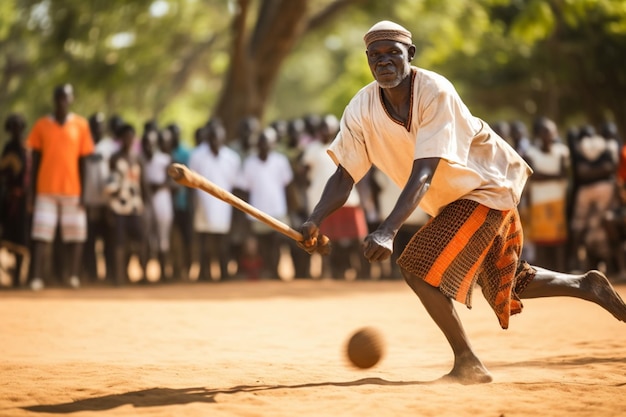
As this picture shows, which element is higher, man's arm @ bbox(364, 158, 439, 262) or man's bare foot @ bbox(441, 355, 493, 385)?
man's arm @ bbox(364, 158, 439, 262)

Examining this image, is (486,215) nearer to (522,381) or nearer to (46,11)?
(522,381)

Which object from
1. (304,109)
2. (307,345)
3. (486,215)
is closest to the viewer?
(486,215)

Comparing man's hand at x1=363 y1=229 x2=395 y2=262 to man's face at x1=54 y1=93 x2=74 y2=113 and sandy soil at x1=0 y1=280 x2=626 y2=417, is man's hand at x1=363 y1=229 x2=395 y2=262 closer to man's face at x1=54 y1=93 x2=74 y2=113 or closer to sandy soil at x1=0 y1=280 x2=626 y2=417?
sandy soil at x1=0 y1=280 x2=626 y2=417

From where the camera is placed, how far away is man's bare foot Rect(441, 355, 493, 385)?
5621 millimetres

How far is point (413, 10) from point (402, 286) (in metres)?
10.7

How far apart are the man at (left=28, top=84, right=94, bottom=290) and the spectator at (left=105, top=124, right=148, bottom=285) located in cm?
57

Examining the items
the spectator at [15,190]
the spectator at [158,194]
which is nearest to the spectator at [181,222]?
the spectator at [158,194]

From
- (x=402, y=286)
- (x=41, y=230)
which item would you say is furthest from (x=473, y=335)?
(x=41, y=230)

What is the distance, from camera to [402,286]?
12516 millimetres

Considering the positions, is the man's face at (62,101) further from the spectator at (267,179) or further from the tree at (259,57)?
the tree at (259,57)

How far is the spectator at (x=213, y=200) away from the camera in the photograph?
13086mm

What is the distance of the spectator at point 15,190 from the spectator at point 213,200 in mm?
2178

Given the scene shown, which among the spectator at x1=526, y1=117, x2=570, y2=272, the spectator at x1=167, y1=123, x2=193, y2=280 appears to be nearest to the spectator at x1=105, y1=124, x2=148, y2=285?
the spectator at x1=167, y1=123, x2=193, y2=280

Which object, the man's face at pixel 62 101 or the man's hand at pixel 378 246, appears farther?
the man's face at pixel 62 101
